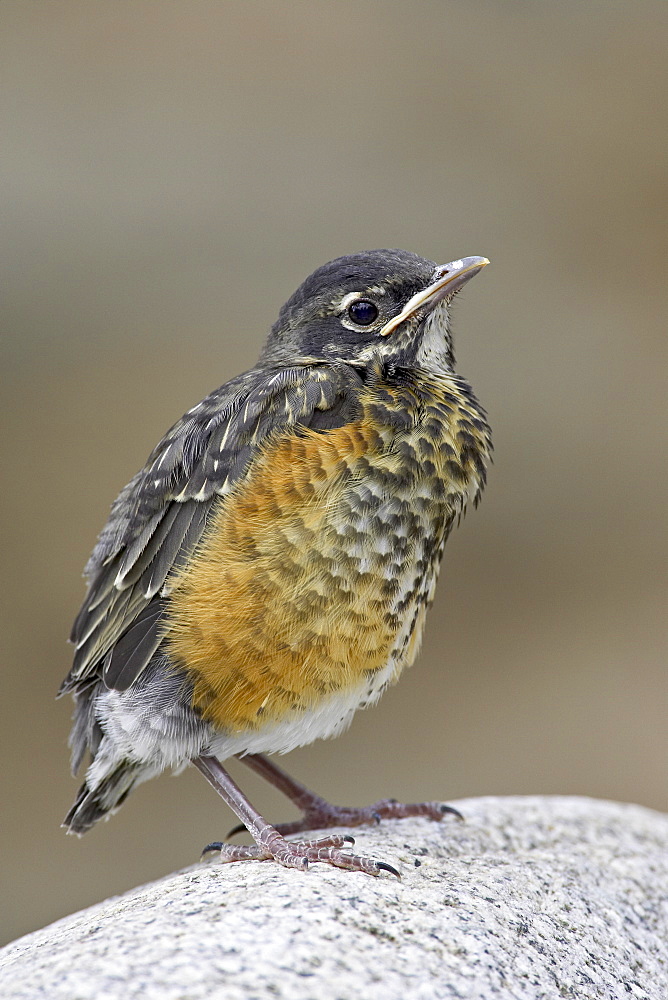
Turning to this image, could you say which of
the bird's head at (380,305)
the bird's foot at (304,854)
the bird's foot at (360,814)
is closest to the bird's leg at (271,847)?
the bird's foot at (304,854)

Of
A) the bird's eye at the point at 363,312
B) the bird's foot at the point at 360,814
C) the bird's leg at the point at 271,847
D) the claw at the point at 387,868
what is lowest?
the bird's foot at the point at 360,814

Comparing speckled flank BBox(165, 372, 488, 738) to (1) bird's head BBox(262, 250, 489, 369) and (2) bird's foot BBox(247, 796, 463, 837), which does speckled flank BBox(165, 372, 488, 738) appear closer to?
(1) bird's head BBox(262, 250, 489, 369)

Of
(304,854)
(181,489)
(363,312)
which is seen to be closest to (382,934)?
(304,854)

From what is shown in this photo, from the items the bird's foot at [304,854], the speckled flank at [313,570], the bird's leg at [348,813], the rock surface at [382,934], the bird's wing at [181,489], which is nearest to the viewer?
the rock surface at [382,934]

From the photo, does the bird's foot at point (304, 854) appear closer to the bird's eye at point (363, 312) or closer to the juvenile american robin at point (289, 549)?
the juvenile american robin at point (289, 549)

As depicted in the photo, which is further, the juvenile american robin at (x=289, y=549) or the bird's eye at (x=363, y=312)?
the bird's eye at (x=363, y=312)

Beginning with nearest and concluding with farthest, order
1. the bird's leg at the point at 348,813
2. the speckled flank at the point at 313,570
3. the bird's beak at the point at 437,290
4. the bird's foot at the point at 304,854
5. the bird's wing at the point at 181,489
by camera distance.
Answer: the bird's foot at the point at 304,854
the speckled flank at the point at 313,570
the bird's wing at the point at 181,489
the bird's beak at the point at 437,290
the bird's leg at the point at 348,813

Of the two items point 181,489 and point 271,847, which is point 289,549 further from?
point 271,847
